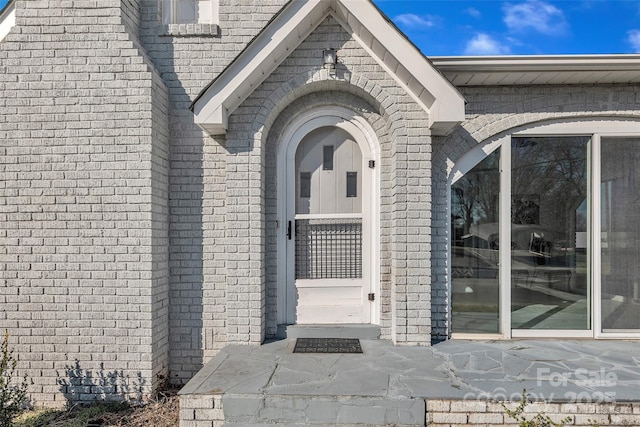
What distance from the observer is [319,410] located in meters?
3.29

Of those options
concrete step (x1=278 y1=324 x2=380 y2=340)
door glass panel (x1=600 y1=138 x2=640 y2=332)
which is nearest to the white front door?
concrete step (x1=278 y1=324 x2=380 y2=340)

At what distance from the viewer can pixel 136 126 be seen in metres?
4.33

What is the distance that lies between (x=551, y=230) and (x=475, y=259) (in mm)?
1013

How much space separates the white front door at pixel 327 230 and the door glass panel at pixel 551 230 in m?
1.93

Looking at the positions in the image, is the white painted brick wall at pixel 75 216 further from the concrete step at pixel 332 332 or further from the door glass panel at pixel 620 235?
the door glass panel at pixel 620 235

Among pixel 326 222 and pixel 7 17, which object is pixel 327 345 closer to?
pixel 326 222

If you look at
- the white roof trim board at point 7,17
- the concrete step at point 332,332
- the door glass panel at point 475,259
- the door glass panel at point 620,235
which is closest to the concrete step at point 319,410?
the concrete step at point 332,332

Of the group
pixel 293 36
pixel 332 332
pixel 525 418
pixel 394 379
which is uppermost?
pixel 293 36

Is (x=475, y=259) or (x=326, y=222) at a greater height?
(x=326, y=222)

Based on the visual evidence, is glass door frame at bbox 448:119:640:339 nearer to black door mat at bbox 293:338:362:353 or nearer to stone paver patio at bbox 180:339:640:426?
stone paver patio at bbox 180:339:640:426

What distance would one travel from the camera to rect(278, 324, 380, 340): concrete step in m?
4.76

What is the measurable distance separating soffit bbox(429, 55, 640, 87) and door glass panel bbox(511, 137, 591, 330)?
0.75 m

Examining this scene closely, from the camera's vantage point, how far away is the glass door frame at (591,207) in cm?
486

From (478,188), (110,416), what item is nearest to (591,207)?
(478,188)
